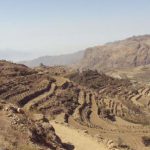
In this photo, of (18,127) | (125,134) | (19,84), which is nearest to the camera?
(18,127)

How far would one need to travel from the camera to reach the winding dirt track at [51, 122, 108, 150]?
A: 98.9ft

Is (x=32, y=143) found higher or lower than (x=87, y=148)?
→ higher

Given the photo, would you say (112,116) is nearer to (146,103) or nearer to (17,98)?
(17,98)

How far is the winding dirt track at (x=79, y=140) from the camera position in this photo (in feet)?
98.9

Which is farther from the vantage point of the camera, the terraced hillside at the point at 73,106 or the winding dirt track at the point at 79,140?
the terraced hillside at the point at 73,106

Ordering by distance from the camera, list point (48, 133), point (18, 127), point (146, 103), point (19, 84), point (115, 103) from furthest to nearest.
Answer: point (146, 103) < point (115, 103) < point (19, 84) < point (48, 133) < point (18, 127)

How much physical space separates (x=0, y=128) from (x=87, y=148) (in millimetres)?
11306

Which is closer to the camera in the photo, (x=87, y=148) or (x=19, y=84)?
(x=87, y=148)

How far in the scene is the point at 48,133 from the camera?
24.8m

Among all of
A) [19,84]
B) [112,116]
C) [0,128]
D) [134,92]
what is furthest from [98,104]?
[0,128]

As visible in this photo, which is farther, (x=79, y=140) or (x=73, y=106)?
(x=73, y=106)

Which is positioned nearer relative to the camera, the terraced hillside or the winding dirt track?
the winding dirt track

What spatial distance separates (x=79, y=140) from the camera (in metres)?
31.8

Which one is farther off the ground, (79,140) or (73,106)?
(73,106)
